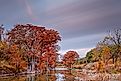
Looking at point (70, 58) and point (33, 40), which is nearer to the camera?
point (33, 40)

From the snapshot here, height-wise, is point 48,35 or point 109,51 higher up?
point 48,35

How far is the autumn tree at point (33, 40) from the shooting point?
209 feet

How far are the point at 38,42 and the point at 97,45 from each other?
17.6m

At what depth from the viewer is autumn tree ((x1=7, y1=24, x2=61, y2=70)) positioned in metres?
63.8

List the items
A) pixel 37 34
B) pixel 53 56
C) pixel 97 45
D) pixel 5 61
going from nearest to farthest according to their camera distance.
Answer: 1. pixel 5 61
2. pixel 37 34
3. pixel 53 56
4. pixel 97 45

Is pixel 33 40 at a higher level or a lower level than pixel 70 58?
higher

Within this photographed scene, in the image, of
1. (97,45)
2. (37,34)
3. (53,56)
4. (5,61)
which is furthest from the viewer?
(97,45)

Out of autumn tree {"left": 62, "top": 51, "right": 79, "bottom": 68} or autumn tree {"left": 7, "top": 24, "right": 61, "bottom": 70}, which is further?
autumn tree {"left": 62, "top": 51, "right": 79, "bottom": 68}

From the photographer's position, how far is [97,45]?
7325 centimetres

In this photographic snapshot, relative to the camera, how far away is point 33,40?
209 feet

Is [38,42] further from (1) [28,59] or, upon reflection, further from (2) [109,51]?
(2) [109,51]

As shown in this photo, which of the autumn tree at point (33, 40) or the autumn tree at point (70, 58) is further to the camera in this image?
the autumn tree at point (70, 58)

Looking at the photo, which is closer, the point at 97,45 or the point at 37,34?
the point at 37,34

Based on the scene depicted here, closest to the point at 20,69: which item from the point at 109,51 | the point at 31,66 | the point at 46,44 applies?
the point at 31,66
